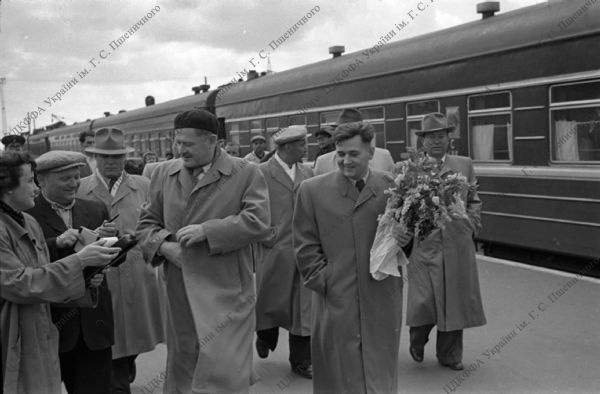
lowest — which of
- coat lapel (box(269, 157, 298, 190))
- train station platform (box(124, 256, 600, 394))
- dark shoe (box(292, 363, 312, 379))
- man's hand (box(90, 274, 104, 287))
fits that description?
train station platform (box(124, 256, 600, 394))

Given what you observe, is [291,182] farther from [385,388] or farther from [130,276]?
[385,388]

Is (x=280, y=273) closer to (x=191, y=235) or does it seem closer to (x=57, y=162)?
(x=191, y=235)

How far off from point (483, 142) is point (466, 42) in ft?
5.21

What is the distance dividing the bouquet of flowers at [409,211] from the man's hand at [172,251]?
117 centimetres

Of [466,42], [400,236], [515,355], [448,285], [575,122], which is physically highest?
[466,42]

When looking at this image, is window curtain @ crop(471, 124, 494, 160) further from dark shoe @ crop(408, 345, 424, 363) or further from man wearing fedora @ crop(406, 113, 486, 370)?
dark shoe @ crop(408, 345, 424, 363)

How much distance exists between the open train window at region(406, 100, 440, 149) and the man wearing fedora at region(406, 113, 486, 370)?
18.2 ft

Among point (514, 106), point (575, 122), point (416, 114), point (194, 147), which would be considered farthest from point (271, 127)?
point (194, 147)

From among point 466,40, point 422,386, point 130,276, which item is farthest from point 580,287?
point 130,276

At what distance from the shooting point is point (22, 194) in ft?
11.6

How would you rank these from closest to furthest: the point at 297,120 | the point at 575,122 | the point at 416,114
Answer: the point at 575,122
the point at 416,114
the point at 297,120

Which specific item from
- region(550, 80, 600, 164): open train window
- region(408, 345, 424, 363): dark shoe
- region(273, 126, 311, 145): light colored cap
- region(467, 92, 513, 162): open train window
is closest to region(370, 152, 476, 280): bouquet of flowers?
region(408, 345, 424, 363): dark shoe

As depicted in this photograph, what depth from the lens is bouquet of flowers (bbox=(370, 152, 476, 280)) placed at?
402 cm

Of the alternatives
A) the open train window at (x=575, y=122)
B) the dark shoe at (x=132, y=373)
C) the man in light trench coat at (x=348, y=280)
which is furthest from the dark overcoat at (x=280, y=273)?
the open train window at (x=575, y=122)
